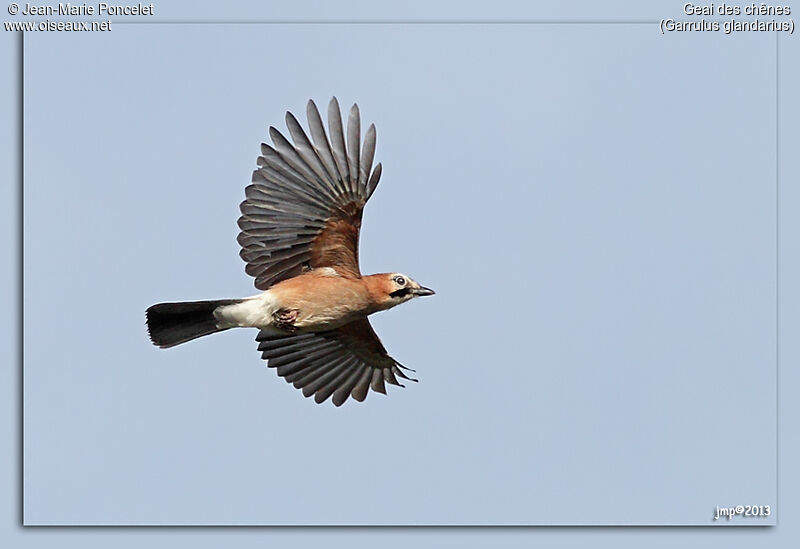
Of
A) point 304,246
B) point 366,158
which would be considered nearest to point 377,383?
point 304,246

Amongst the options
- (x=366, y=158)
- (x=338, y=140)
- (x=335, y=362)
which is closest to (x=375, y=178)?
(x=366, y=158)

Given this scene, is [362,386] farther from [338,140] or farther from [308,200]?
[338,140]

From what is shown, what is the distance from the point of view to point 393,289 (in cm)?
1497

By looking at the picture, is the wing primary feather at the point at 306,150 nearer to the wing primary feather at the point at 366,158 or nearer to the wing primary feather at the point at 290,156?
the wing primary feather at the point at 290,156

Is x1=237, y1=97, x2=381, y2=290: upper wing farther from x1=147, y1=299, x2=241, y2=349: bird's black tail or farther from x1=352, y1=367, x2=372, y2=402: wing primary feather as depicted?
x1=352, y1=367, x2=372, y2=402: wing primary feather

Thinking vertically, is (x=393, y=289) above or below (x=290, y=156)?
below

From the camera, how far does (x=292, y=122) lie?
14672 millimetres

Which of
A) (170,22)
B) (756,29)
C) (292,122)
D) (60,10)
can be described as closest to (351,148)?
(292,122)

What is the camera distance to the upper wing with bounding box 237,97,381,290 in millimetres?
14688

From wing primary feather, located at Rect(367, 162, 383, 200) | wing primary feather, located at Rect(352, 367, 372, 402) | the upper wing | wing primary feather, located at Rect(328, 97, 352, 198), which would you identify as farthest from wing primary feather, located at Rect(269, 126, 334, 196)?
wing primary feather, located at Rect(352, 367, 372, 402)

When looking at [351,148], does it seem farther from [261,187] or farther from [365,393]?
[365,393]

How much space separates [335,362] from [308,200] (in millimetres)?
2231

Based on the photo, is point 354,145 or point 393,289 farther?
point 393,289

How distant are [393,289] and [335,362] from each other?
1715 millimetres
